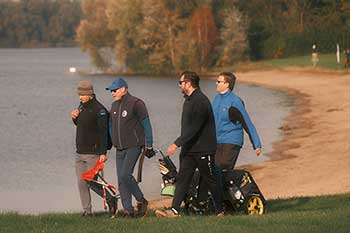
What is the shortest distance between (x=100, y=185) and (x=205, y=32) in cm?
6156

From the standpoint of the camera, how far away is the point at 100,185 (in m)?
11.5

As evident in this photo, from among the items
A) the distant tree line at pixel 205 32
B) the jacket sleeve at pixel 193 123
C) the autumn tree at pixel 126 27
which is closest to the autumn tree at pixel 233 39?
the distant tree line at pixel 205 32

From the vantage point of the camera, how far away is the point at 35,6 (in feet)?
646

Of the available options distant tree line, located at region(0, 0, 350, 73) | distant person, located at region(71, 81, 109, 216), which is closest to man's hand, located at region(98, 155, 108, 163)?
distant person, located at region(71, 81, 109, 216)

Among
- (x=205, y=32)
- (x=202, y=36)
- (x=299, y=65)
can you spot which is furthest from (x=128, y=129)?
(x=205, y=32)

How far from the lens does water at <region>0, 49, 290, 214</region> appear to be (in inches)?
792

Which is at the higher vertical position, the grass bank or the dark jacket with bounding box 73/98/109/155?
the dark jacket with bounding box 73/98/109/155

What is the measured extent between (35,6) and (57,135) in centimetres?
16597

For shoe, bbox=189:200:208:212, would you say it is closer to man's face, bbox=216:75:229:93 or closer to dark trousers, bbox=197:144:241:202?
dark trousers, bbox=197:144:241:202

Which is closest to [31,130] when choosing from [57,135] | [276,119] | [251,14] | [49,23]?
[57,135]

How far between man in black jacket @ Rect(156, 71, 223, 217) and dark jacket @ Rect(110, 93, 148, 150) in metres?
0.52

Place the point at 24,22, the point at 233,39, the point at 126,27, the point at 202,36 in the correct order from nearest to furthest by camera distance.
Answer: the point at 202,36 < the point at 233,39 < the point at 126,27 < the point at 24,22

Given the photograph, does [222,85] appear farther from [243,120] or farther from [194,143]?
[194,143]

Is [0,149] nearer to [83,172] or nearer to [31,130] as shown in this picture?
[31,130]
